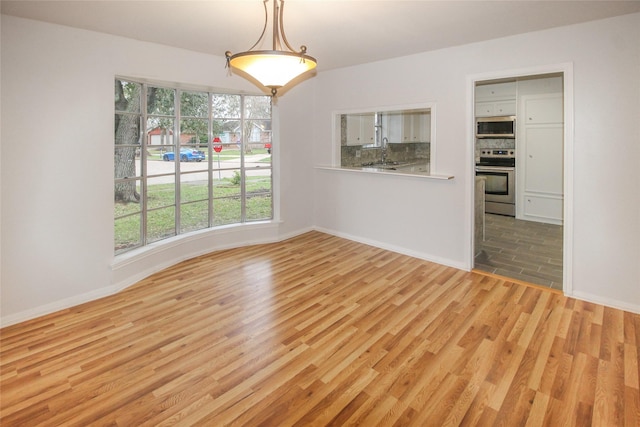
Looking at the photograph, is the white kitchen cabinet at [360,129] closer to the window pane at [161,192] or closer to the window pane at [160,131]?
the window pane at [160,131]

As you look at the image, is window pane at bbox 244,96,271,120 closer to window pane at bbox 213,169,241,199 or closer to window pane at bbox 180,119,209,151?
window pane at bbox 180,119,209,151

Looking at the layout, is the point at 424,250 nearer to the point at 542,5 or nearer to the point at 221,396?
the point at 542,5

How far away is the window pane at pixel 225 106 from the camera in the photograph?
4914mm

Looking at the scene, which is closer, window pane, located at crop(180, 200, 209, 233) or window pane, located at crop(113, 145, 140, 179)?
window pane, located at crop(113, 145, 140, 179)

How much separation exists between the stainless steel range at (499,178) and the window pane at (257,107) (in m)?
4.13

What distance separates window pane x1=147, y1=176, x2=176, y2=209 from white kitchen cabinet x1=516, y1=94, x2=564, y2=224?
590 centimetres

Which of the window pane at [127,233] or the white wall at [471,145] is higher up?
the white wall at [471,145]

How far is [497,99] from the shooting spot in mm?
6797

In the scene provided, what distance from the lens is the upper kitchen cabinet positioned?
6.60 metres

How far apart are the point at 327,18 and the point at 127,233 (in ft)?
10.2

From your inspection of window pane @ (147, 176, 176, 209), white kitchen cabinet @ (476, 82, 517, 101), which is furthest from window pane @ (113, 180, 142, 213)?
white kitchen cabinet @ (476, 82, 517, 101)

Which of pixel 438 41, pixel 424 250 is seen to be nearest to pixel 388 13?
pixel 438 41

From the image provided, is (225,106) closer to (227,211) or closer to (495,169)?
(227,211)

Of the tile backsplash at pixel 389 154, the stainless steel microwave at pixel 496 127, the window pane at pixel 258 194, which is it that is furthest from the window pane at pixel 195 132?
the stainless steel microwave at pixel 496 127
